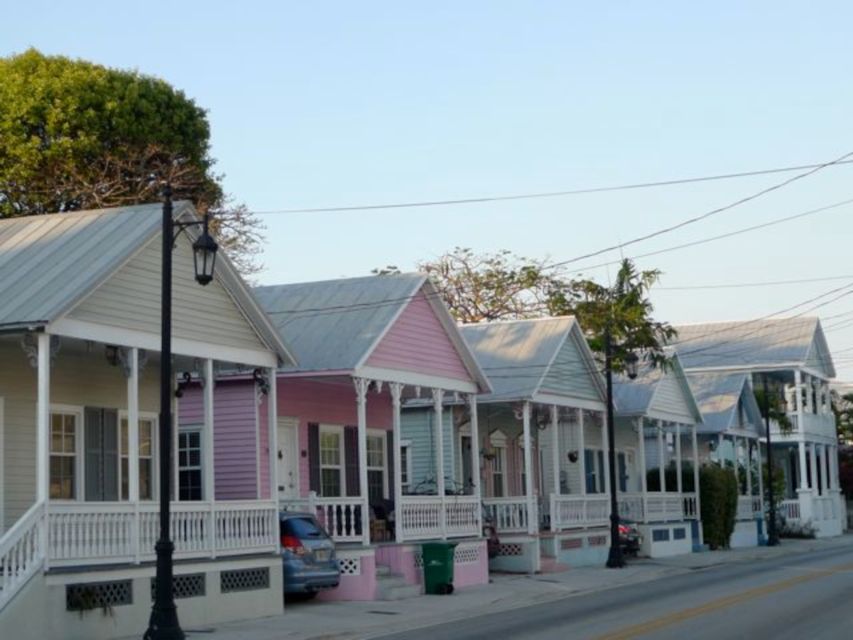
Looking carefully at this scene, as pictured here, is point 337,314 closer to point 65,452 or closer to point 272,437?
point 272,437

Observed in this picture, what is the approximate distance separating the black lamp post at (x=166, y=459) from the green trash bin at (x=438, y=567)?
35.1 feet

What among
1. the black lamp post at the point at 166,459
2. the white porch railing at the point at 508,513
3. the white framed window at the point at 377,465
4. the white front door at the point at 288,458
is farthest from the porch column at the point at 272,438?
the white porch railing at the point at 508,513

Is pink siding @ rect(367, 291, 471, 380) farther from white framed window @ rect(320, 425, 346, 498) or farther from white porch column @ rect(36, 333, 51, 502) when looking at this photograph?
white porch column @ rect(36, 333, 51, 502)

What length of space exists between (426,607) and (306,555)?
2.38 m

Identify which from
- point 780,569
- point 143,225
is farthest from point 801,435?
point 143,225

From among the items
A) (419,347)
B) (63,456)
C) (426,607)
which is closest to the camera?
(63,456)

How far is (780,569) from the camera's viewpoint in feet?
118

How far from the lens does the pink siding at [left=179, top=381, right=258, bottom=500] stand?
29.3 metres

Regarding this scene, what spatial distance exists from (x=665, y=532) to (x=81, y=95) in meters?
21.8

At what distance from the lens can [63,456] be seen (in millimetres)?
23719

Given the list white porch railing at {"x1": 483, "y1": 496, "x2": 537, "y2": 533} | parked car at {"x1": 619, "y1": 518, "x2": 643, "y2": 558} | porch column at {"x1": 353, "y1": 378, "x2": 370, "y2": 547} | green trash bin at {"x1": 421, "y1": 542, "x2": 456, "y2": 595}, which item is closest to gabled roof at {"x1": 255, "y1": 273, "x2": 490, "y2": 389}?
porch column at {"x1": 353, "y1": 378, "x2": 370, "y2": 547}

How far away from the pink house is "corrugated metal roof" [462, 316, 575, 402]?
295 cm

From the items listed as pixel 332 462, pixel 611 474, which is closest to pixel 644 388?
pixel 611 474

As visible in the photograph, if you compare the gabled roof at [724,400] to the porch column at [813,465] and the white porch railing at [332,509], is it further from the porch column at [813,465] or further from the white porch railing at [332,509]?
the white porch railing at [332,509]
